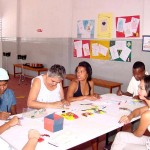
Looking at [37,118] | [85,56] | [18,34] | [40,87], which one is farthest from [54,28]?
[37,118]

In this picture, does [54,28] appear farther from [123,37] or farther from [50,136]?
[50,136]

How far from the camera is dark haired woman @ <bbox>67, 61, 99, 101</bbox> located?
128 inches

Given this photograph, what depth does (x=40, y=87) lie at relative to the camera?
9.36 feet

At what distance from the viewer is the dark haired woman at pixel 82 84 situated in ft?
10.7

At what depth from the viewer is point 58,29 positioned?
738 centimetres

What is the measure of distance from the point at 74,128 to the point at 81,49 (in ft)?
15.7

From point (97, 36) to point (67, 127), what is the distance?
4439 mm

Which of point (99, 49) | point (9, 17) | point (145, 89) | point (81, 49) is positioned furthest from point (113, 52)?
point (9, 17)

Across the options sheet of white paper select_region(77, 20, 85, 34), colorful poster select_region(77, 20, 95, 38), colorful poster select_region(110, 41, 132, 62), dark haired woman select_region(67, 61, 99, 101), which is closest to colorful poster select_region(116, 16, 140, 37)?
colorful poster select_region(110, 41, 132, 62)

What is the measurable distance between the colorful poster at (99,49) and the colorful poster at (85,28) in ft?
0.88

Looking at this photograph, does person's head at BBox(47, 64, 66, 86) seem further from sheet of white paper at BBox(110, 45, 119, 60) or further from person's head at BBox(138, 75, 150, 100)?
sheet of white paper at BBox(110, 45, 119, 60)

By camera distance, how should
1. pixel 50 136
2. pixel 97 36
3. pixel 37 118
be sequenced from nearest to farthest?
pixel 50 136 → pixel 37 118 → pixel 97 36

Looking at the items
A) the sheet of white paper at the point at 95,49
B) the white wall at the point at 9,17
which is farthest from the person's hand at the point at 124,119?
the white wall at the point at 9,17

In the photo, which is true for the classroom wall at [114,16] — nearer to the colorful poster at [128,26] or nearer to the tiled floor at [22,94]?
the colorful poster at [128,26]
